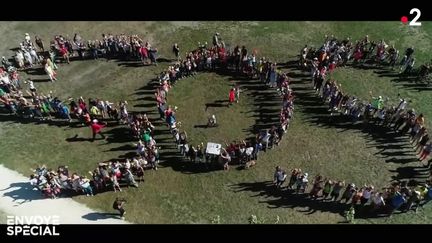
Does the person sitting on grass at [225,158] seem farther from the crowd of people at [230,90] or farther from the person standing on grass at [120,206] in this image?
the person standing on grass at [120,206]

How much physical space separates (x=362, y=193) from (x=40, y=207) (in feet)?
58.3

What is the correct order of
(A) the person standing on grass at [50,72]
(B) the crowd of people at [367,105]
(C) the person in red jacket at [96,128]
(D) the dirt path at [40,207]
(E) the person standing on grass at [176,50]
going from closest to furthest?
(D) the dirt path at [40,207], (B) the crowd of people at [367,105], (C) the person in red jacket at [96,128], (A) the person standing on grass at [50,72], (E) the person standing on grass at [176,50]

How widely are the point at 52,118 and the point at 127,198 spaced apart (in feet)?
29.7

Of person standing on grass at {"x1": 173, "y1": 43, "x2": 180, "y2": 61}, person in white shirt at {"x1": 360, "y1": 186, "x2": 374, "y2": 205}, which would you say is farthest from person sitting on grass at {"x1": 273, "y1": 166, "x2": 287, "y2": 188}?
person standing on grass at {"x1": 173, "y1": 43, "x2": 180, "y2": 61}

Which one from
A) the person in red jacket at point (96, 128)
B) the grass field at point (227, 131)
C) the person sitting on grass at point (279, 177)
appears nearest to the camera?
the grass field at point (227, 131)

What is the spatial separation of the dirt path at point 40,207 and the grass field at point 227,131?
2.20ft

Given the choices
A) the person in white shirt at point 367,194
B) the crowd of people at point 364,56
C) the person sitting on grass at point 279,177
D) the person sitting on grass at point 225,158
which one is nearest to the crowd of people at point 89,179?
the person sitting on grass at point 225,158

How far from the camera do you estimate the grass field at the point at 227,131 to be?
30422 millimetres

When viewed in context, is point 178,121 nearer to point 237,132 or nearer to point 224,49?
point 237,132

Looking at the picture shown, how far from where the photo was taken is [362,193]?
97.1 ft

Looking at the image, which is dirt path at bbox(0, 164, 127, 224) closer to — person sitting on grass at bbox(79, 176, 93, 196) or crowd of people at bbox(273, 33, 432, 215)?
person sitting on grass at bbox(79, 176, 93, 196)

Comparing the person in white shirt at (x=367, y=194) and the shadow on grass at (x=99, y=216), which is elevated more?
the person in white shirt at (x=367, y=194)

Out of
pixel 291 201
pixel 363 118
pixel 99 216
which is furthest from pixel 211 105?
pixel 99 216

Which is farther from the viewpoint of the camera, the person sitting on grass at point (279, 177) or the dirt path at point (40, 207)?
the person sitting on grass at point (279, 177)
